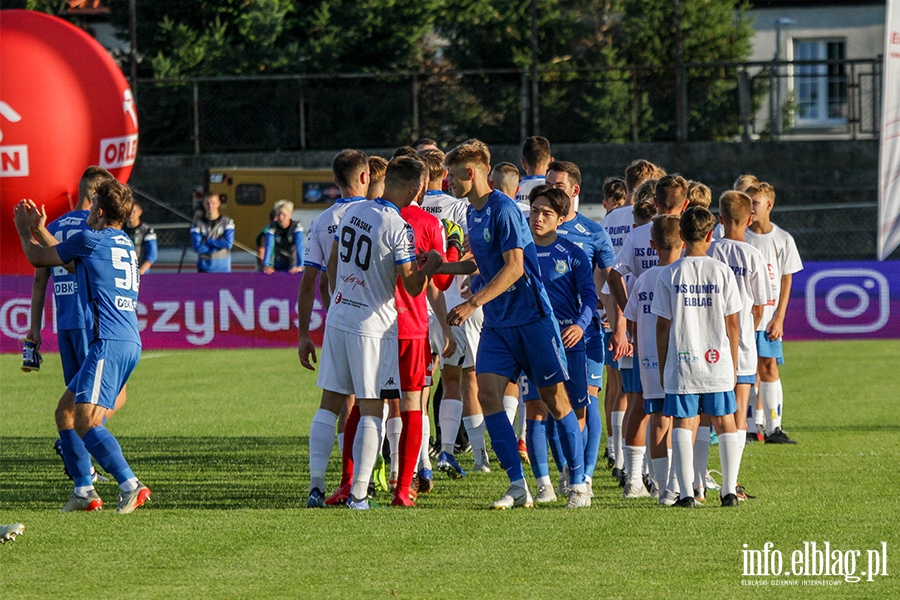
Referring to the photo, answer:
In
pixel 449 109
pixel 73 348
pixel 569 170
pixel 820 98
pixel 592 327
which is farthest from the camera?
pixel 820 98

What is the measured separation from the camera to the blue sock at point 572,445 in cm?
753

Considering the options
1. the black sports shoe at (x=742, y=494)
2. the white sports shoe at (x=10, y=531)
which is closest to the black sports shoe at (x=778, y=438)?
the black sports shoe at (x=742, y=494)

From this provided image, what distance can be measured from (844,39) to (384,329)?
34.4m

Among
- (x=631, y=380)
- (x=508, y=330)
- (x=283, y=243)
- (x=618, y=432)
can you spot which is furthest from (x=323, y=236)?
(x=283, y=243)

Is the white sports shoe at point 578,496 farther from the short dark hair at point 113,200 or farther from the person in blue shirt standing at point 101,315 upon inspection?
the short dark hair at point 113,200

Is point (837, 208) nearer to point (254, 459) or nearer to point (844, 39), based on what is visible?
point (844, 39)

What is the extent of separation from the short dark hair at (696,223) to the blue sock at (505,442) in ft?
4.97

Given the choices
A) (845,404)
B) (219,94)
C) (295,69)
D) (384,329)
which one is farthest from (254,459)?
(295,69)

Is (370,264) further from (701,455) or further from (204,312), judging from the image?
(204,312)

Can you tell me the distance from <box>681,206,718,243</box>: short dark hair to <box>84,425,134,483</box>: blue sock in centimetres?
359

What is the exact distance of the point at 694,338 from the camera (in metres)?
7.35

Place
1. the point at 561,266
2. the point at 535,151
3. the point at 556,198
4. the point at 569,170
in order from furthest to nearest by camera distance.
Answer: the point at 535,151
the point at 569,170
the point at 561,266
the point at 556,198

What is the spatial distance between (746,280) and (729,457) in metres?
1.72

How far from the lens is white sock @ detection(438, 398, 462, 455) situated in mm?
9242
